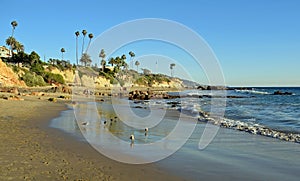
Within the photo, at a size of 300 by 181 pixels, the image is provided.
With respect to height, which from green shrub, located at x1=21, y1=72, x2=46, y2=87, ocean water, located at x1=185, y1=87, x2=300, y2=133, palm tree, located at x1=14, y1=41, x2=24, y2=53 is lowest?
Result: ocean water, located at x1=185, y1=87, x2=300, y2=133

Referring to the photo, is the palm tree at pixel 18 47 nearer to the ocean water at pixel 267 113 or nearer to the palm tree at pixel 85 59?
the palm tree at pixel 85 59

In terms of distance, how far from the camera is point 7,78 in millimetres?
43719

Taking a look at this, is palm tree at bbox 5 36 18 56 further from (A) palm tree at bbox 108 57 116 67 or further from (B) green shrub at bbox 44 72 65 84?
(A) palm tree at bbox 108 57 116 67

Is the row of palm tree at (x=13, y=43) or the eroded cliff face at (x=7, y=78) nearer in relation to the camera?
the eroded cliff face at (x=7, y=78)

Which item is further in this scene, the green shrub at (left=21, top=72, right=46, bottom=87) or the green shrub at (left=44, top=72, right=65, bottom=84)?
the green shrub at (left=44, top=72, right=65, bottom=84)

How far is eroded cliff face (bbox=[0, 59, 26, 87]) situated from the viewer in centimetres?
4250

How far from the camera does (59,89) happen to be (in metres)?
43.1

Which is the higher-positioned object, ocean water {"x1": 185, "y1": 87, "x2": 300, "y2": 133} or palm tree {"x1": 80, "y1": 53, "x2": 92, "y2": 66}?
palm tree {"x1": 80, "y1": 53, "x2": 92, "y2": 66}

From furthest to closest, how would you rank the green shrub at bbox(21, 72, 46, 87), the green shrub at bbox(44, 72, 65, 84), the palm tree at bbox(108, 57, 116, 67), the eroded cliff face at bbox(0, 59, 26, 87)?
1. the palm tree at bbox(108, 57, 116, 67)
2. the green shrub at bbox(44, 72, 65, 84)
3. the green shrub at bbox(21, 72, 46, 87)
4. the eroded cliff face at bbox(0, 59, 26, 87)

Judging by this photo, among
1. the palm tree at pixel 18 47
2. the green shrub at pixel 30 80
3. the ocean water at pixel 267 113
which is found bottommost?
the ocean water at pixel 267 113

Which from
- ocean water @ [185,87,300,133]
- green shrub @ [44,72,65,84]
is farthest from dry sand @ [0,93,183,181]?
green shrub @ [44,72,65,84]

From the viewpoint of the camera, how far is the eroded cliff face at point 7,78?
42.5 metres

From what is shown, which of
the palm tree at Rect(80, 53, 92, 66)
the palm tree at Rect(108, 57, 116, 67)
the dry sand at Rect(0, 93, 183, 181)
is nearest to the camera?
the dry sand at Rect(0, 93, 183, 181)

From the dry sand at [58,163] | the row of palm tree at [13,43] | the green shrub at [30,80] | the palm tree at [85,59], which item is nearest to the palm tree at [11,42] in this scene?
the row of palm tree at [13,43]
